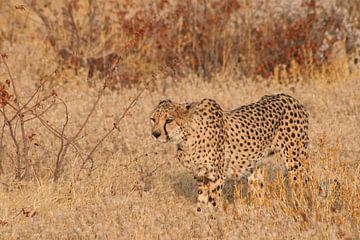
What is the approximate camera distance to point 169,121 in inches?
207

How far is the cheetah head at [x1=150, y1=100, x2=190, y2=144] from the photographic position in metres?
5.20

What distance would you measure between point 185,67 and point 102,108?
1.89 metres

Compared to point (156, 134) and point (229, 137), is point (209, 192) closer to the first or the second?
point (229, 137)

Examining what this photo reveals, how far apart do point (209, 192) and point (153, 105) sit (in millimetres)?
3559

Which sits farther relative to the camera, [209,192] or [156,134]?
[209,192]

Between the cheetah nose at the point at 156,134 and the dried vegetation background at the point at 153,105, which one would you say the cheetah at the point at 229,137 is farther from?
the dried vegetation background at the point at 153,105

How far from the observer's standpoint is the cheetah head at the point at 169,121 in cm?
520

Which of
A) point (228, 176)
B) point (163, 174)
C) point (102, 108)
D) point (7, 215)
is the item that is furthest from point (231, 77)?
point (7, 215)

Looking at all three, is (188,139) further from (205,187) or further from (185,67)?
(185,67)

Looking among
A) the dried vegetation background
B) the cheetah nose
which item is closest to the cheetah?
the cheetah nose

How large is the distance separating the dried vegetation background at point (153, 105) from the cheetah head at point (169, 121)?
1.73ft

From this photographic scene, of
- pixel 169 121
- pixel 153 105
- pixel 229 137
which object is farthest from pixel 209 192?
pixel 153 105

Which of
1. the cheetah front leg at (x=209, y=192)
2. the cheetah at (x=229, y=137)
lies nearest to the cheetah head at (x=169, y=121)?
the cheetah at (x=229, y=137)

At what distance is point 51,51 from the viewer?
10570 millimetres
